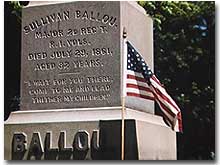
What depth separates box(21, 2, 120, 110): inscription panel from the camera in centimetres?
388

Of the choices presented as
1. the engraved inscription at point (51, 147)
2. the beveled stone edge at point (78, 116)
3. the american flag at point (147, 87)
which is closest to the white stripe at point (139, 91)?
the american flag at point (147, 87)

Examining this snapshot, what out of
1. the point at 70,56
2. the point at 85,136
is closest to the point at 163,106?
the point at 85,136

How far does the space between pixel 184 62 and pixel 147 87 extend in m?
0.29

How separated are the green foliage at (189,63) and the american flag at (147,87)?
6 centimetres

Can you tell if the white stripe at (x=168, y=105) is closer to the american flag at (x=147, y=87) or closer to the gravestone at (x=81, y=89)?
the american flag at (x=147, y=87)

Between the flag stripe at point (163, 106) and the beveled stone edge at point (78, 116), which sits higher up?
the flag stripe at point (163, 106)

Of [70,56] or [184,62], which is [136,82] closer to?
[184,62]

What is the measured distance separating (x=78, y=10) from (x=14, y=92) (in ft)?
2.12

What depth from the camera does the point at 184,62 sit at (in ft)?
12.8

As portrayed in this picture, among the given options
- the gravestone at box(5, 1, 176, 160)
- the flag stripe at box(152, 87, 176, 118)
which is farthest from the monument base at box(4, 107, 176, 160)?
the flag stripe at box(152, 87, 176, 118)

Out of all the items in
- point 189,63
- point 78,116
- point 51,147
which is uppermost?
point 189,63

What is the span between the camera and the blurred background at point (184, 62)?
3.77 metres

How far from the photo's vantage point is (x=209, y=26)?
150 inches

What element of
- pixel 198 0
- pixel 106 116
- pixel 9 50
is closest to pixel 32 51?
pixel 9 50
